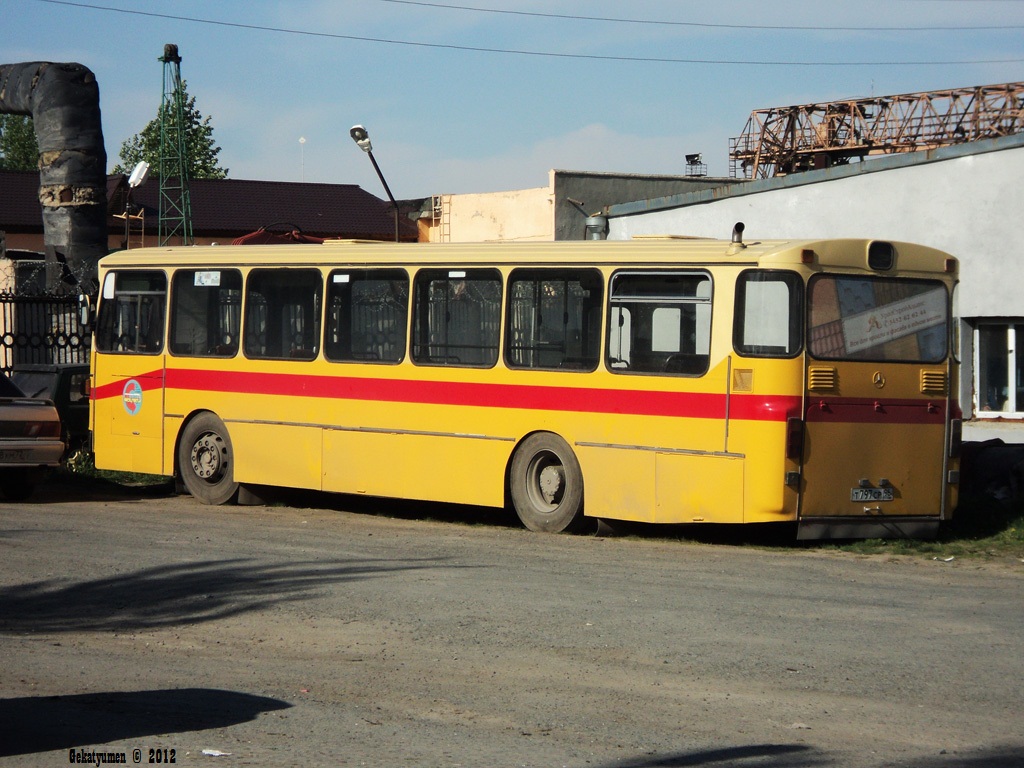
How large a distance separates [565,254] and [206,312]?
5.12 m

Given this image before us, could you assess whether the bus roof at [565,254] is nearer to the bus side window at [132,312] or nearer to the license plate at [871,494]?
the bus side window at [132,312]

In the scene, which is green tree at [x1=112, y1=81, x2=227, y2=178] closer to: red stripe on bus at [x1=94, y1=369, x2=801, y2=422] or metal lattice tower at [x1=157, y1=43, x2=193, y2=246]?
metal lattice tower at [x1=157, y1=43, x2=193, y2=246]

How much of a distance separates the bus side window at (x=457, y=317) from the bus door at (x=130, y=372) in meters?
4.00

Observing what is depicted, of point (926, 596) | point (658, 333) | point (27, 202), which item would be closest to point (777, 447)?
point (658, 333)

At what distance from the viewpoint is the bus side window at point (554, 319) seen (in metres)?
13.6

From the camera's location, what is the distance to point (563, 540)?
1327 cm

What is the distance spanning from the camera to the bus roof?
41.4 feet

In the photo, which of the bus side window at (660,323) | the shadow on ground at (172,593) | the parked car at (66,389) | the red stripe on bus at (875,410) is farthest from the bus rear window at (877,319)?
the parked car at (66,389)

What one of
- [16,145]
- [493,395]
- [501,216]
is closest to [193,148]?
[16,145]

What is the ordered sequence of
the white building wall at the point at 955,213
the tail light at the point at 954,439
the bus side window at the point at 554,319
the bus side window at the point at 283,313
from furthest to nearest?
the white building wall at the point at 955,213, the bus side window at the point at 283,313, the bus side window at the point at 554,319, the tail light at the point at 954,439

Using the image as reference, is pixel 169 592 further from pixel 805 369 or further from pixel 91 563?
pixel 805 369

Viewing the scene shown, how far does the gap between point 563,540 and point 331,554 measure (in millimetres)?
2513

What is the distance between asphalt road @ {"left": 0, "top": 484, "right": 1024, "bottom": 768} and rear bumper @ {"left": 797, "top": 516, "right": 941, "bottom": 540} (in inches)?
9.7

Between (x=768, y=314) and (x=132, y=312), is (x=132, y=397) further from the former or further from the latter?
(x=768, y=314)
